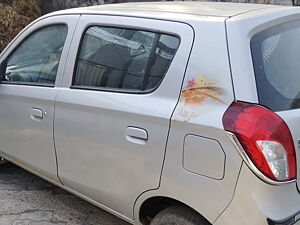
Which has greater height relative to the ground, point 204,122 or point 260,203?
point 204,122

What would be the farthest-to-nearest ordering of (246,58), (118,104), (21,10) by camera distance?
(21,10)
(118,104)
(246,58)

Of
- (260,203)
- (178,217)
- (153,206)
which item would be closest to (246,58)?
(260,203)

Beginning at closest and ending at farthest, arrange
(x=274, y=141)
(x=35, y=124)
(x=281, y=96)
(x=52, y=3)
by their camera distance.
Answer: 1. (x=274, y=141)
2. (x=281, y=96)
3. (x=35, y=124)
4. (x=52, y=3)

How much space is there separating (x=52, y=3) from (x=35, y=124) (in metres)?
6.02

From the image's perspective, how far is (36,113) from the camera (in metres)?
3.14

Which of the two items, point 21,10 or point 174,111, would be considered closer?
point 174,111

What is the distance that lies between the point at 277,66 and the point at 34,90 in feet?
5.95

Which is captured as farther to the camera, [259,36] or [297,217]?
[259,36]

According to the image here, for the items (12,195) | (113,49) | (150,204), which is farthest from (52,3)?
(150,204)

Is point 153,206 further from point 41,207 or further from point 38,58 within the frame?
point 38,58

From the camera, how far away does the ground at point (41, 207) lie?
11.0 ft

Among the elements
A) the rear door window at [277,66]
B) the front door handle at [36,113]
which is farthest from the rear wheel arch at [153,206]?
the front door handle at [36,113]

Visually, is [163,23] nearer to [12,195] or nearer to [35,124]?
[35,124]

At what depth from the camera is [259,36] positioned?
7.27 feet
